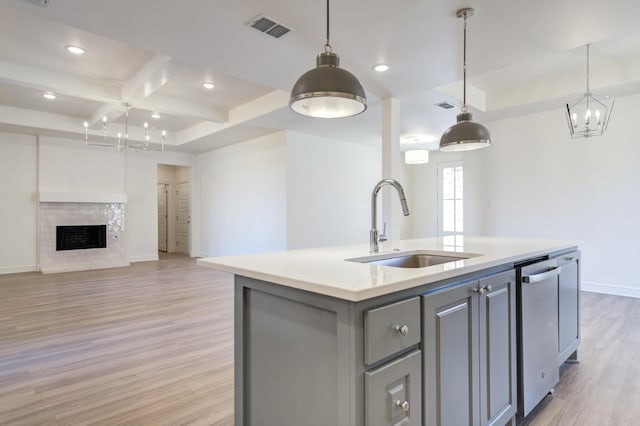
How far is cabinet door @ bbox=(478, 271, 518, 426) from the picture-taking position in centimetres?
163

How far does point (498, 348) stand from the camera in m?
1.73

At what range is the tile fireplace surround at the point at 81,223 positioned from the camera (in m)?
6.86

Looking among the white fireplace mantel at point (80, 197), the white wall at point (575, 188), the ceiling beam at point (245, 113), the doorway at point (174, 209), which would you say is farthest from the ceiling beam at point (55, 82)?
the white wall at point (575, 188)

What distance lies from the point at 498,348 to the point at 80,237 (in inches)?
313

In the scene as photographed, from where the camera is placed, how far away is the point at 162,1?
2.37 m

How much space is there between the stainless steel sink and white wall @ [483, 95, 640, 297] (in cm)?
408

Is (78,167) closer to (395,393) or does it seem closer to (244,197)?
(244,197)

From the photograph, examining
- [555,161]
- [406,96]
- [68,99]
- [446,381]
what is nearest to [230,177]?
[68,99]

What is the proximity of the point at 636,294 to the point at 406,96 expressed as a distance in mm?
3925

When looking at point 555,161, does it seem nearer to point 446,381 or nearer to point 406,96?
point 406,96

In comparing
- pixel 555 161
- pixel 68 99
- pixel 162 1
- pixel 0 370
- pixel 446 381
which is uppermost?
pixel 68 99

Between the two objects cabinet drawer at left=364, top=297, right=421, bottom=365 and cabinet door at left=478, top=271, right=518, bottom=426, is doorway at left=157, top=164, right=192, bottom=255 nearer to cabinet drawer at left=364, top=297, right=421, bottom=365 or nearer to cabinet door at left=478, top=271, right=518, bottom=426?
cabinet door at left=478, top=271, right=518, bottom=426

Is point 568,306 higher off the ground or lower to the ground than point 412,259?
lower

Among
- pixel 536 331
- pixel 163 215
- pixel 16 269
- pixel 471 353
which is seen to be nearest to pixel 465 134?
pixel 536 331
